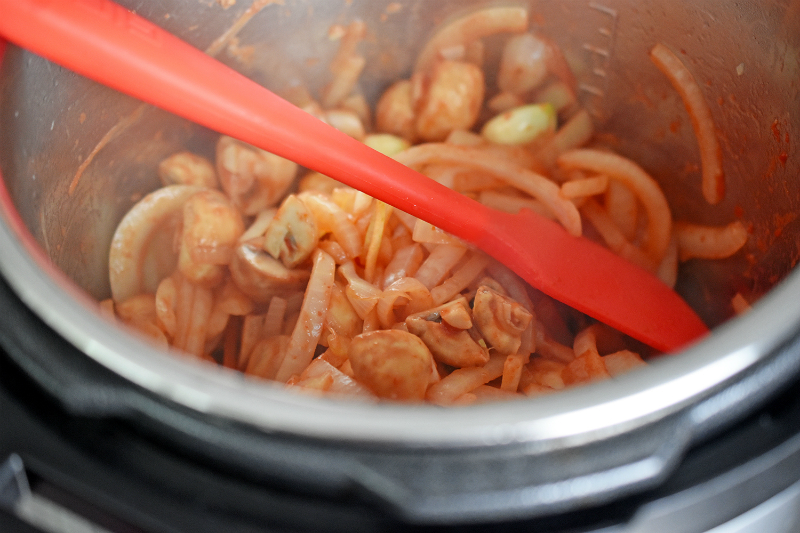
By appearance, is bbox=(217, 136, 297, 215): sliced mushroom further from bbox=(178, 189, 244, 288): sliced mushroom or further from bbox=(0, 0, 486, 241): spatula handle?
bbox=(0, 0, 486, 241): spatula handle

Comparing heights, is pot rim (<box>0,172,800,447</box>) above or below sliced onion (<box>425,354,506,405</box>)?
above

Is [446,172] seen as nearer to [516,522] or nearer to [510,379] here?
[510,379]

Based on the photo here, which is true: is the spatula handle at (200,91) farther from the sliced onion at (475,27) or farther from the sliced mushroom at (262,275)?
the sliced onion at (475,27)

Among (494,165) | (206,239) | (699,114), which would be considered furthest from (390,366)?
(699,114)

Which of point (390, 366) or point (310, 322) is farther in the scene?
point (310, 322)

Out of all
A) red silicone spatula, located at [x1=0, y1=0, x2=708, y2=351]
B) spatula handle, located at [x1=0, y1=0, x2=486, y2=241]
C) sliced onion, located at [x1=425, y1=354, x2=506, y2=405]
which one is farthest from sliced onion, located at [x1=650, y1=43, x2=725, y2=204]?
sliced onion, located at [x1=425, y1=354, x2=506, y2=405]

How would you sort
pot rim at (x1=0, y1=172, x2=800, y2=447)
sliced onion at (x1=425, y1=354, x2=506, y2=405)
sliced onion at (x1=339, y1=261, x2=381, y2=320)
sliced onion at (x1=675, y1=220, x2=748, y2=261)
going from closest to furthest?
pot rim at (x1=0, y1=172, x2=800, y2=447) < sliced onion at (x1=425, y1=354, x2=506, y2=405) < sliced onion at (x1=339, y1=261, x2=381, y2=320) < sliced onion at (x1=675, y1=220, x2=748, y2=261)

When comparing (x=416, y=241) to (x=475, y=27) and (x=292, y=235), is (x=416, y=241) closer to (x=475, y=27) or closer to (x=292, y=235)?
(x=292, y=235)
